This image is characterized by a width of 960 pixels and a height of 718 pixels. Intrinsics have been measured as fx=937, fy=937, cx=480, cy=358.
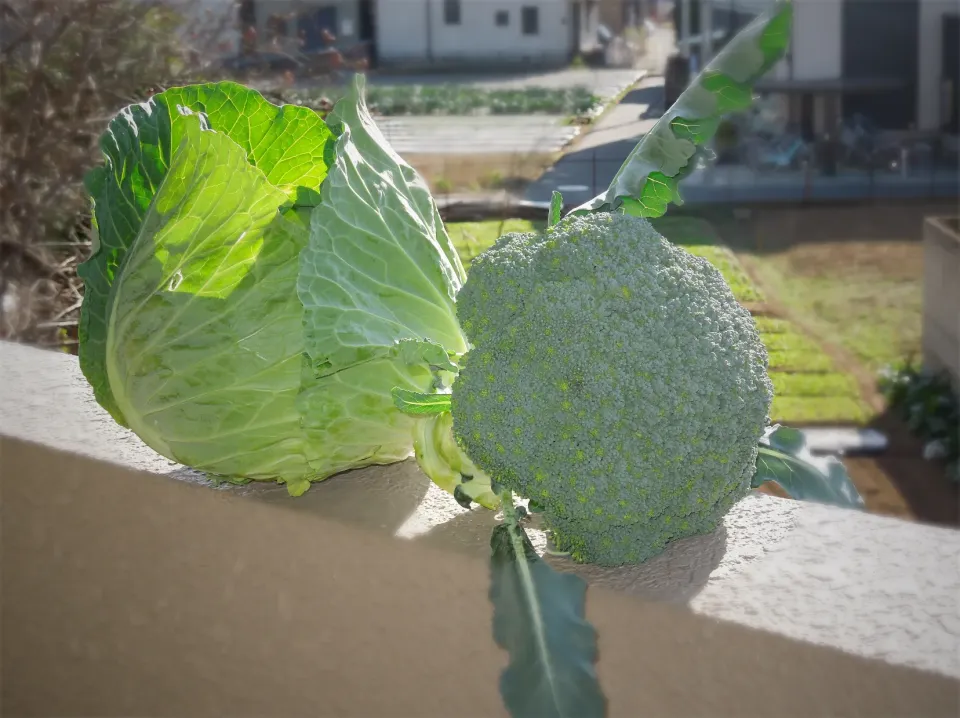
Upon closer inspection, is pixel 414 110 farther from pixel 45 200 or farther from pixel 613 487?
pixel 613 487

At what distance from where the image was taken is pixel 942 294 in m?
4.87

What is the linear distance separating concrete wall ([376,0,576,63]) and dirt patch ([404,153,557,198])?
1.25 feet

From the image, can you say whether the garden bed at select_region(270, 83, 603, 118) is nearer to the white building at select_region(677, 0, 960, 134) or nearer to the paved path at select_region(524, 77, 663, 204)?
the paved path at select_region(524, 77, 663, 204)

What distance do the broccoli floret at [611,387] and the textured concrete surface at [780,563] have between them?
0.05 meters

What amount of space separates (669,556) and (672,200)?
0.30 metres

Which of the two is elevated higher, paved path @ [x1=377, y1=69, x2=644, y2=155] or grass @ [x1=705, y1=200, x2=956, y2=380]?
paved path @ [x1=377, y1=69, x2=644, y2=155]

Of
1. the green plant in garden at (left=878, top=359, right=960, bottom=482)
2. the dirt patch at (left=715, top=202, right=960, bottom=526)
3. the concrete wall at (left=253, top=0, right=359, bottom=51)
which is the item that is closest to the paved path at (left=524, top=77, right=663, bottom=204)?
the concrete wall at (left=253, top=0, right=359, bottom=51)

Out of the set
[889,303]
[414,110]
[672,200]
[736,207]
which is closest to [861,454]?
[889,303]

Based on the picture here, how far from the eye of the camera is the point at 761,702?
623 millimetres

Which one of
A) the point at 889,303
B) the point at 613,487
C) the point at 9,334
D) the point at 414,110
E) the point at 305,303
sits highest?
the point at 414,110

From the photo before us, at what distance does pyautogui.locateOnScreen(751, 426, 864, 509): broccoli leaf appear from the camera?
0.83 m

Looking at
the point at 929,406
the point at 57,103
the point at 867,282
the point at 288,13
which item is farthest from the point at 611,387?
the point at 929,406

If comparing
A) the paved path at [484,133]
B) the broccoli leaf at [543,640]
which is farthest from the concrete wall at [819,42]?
the broccoli leaf at [543,640]

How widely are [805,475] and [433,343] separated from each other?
358 mm
